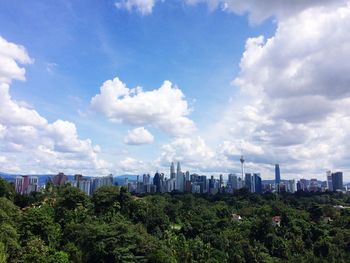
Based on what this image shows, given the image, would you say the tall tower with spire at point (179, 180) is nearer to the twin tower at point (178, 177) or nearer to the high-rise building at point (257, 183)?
the twin tower at point (178, 177)

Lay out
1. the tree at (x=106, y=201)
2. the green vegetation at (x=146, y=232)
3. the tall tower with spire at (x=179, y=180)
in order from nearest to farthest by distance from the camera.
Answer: the green vegetation at (x=146, y=232)
the tree at (x=106, y=201)
the tall tower with spire at (x=179, y=180)

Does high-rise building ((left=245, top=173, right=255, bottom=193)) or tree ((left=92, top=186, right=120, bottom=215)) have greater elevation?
high-rise building ((left=245, top=173, right=255, bottom=193))

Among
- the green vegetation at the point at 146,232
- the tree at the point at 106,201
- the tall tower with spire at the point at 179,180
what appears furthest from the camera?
the tall tower with spire at the point at 179,180

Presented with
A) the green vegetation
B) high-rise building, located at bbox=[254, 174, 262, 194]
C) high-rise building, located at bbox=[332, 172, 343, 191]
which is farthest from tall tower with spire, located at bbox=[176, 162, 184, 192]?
the green vegetation

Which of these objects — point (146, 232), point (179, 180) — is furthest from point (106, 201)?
point (179, 180)

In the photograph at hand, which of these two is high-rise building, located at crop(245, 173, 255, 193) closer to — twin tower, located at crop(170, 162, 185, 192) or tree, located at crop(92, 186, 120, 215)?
twin tower, located at crop(170, 162, 185, 192)

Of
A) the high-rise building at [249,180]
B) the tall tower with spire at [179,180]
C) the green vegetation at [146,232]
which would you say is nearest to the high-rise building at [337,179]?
the high-rise building at [249,180]

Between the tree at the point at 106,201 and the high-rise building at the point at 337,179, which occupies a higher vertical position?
the high-rise building at the point at 337,179

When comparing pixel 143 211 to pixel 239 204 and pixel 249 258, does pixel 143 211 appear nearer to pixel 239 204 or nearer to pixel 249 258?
pixel 249 258
